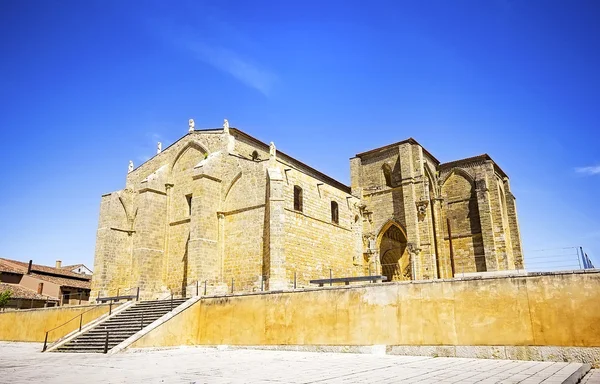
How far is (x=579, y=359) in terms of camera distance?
8578 mm

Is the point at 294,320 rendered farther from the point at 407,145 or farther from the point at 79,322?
the point at 407,145

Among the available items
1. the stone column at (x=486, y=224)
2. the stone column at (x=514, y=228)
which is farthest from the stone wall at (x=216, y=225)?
the stone column at (x=514, y=228)

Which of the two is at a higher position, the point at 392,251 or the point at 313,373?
the point at 392,251

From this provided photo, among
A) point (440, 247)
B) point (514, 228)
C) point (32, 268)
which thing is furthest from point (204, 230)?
point (32, 268)

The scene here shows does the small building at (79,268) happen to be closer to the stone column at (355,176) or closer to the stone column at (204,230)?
the stone column at (204,230)

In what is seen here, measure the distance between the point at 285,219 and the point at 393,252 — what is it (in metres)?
11.4

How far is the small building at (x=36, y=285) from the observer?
3147 cm

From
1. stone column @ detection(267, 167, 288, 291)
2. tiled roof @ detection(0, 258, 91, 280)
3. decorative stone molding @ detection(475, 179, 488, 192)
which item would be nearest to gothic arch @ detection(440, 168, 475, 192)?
decorative stone molding @ detection(475, 179, 488, 192)

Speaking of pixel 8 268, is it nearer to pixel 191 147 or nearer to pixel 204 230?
pixel 191 147

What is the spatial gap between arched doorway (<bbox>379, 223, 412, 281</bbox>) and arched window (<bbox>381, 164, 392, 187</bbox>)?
9.72 feet

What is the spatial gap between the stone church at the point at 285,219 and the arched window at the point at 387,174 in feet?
0.38

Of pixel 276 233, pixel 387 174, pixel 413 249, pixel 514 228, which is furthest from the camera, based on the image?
pixel 514 228

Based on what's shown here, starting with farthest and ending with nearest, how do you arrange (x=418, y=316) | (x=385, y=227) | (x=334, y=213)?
(x=385, y=227)
(x=334, y=213)
(x=418, y=316)

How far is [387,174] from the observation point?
2864 cm
